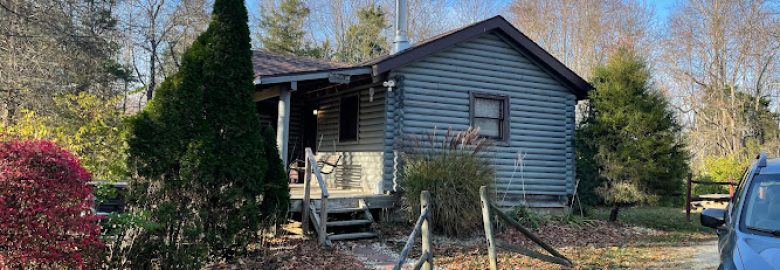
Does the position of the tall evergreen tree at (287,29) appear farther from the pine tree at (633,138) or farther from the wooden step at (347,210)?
the wooden step at (347,210)

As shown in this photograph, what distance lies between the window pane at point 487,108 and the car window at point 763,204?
736cm

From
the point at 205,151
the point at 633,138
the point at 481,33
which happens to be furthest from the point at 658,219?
the point at 205,151

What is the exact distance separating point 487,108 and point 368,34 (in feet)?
66.9

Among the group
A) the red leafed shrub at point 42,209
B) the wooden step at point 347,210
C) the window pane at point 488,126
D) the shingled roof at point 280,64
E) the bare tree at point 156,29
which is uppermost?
the bare tree at point 156,29

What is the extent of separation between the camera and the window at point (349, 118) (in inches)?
461

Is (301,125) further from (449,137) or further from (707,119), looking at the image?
(707,119)

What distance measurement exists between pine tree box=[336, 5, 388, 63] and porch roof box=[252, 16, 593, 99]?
18.4 metres

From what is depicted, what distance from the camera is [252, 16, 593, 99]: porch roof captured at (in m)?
9.39

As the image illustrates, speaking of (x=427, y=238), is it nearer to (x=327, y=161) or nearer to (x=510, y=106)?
(x=510, y=106)

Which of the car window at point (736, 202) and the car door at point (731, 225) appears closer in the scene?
the car door at point (731, 225)

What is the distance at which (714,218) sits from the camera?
14.8ft

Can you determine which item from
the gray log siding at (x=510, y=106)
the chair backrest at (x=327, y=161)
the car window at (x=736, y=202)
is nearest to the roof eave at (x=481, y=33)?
the gray log siding at (x=510, y=106)

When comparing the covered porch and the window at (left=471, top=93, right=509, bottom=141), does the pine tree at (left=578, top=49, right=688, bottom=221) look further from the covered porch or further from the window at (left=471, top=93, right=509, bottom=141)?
the covered porch

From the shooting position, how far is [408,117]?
34.8ft
